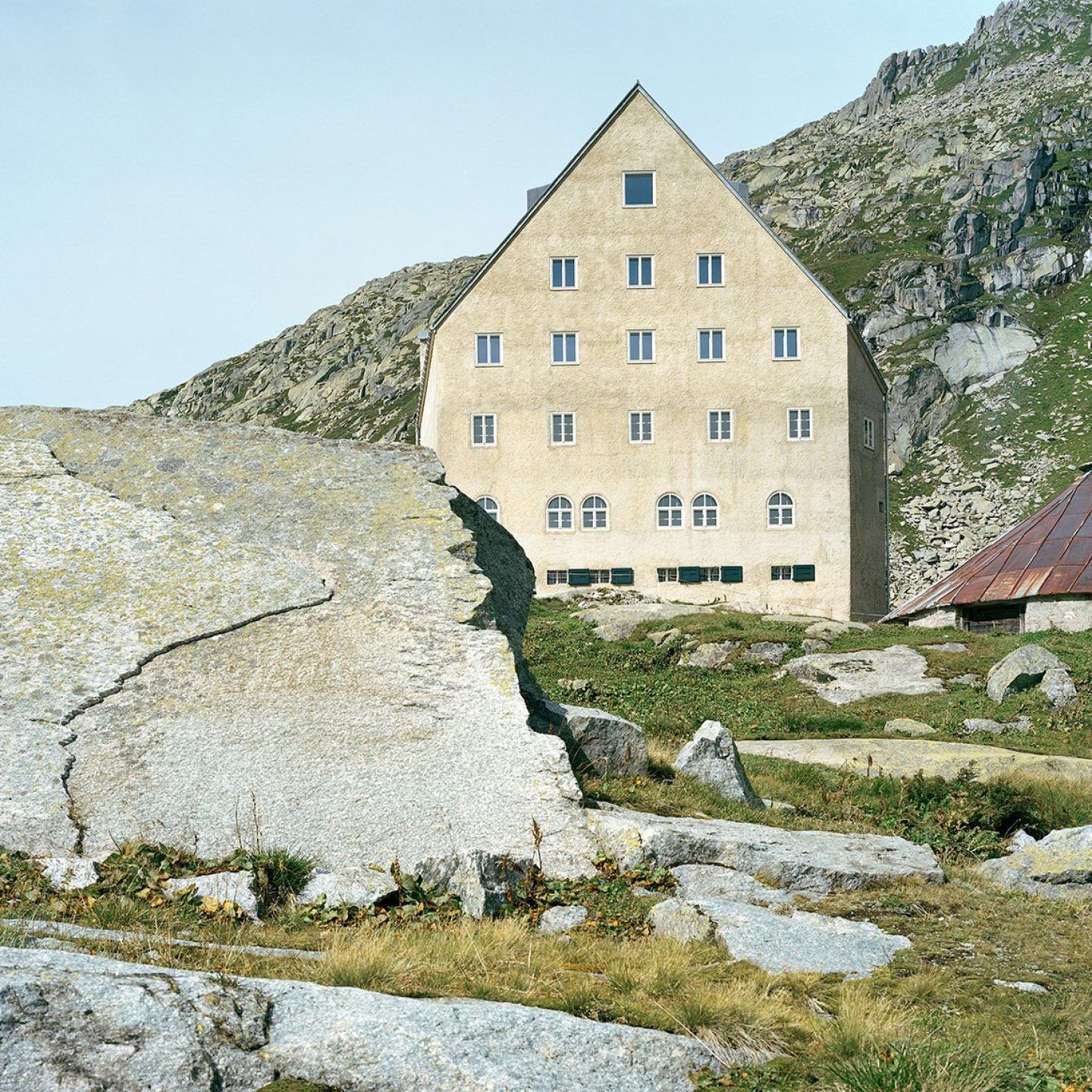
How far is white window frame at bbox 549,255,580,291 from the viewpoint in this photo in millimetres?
49594

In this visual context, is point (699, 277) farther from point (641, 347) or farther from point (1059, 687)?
point (1059, 687)

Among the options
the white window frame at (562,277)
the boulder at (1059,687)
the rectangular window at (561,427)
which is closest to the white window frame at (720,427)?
the rectangular window at (561,427)

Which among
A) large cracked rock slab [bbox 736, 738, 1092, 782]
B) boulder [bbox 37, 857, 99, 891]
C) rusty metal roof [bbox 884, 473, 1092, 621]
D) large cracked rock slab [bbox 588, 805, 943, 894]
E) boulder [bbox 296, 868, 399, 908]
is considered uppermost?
rusty metal roof [bbox 884, 473, 1092, 621]

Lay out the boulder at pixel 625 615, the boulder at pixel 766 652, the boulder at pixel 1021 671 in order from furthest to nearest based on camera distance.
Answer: the boulder at pixel 625 615 < the boulder at pixel 766 652 < the boulder at pixel 1021 671

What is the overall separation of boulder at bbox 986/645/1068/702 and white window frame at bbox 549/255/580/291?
2996 cm

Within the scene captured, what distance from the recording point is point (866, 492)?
5153cm

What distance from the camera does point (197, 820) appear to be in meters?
6.79

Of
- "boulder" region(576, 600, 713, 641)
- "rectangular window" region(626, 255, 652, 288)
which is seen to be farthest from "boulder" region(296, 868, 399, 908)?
"rectangular window" region(626, 255, 652, 288)

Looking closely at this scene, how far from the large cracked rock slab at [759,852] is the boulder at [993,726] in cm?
1300

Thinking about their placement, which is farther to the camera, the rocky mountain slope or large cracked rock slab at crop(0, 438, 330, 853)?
the rocky mountain slope

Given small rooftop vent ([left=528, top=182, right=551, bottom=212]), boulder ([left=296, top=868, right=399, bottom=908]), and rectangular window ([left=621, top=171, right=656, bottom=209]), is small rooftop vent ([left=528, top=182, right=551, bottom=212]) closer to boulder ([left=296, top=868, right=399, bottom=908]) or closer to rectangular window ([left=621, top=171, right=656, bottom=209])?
rectangular window ([left=621, top=171, right=656, bottom=209])

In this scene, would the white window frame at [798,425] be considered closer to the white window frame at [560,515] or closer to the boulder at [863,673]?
the white window frame at [560,515]

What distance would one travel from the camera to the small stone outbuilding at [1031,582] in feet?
110

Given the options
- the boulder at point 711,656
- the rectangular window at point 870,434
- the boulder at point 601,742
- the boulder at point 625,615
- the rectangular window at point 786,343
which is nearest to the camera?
the boulder at point 601,742
